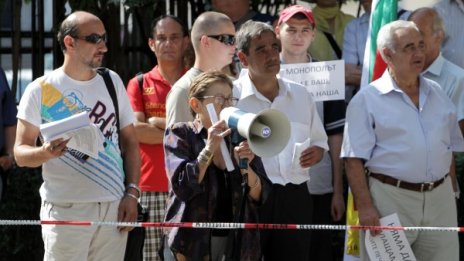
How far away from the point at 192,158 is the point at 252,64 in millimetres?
979

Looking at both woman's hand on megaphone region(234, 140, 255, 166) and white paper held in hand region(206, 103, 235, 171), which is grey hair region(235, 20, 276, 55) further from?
woman's hand on megaphone region(234, 140, 255, 166)

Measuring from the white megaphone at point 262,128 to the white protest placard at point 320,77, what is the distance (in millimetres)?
1776

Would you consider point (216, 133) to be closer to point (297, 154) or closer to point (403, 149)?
point (297, 154)

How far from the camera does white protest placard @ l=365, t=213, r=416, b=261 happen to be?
22.4 ft

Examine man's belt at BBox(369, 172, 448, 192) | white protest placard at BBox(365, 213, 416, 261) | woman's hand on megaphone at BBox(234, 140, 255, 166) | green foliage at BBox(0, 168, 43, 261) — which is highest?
woman's hand on megaphone at BBox(234, 140, 255, 166)

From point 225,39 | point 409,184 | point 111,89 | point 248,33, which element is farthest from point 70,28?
point 409,184

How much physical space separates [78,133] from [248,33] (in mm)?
1319

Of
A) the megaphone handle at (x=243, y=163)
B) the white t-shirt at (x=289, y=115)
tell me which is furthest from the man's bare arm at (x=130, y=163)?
the megaphone handle at (x=243, y=163)

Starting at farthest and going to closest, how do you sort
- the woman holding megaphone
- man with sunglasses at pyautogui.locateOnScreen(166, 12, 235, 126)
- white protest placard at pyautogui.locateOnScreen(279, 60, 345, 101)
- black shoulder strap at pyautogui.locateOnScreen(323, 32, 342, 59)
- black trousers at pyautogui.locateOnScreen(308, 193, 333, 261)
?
black shoulder strap at pyautogui.locateOnScreen(323, 32, 342, 59) → black trousers at pyautogui.locateOnScreen(308, 193, 333, 261) → white protest placard at pyautogui.locateOnScreen(279, 60, 345, 101) → man with sunglasses at pyautogui.locateOnScreen(166, 12, 235, 126) → the woman holding megaphone

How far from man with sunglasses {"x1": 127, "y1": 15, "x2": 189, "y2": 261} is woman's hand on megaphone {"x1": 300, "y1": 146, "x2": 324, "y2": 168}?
3.72ft

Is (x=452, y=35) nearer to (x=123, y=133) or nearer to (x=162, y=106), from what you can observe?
(x=162, y=106)

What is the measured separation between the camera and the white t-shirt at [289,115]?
690 centimetres

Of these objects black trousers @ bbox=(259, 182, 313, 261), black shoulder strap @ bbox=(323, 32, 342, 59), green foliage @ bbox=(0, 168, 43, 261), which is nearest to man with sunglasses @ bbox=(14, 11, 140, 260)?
black trousers @ bbox=(259, 182, 313, 261)

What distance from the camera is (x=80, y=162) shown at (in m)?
6.53
